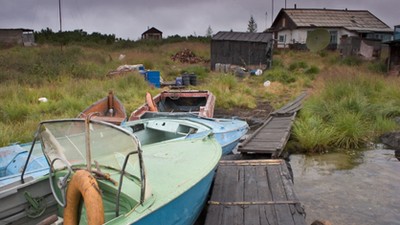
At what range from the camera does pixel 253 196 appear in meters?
5.35

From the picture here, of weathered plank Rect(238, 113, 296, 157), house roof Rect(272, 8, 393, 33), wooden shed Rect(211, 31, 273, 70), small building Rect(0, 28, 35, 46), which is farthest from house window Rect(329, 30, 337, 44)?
small building Rect(0, 28, 35, 46)

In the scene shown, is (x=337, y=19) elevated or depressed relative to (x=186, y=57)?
elevated

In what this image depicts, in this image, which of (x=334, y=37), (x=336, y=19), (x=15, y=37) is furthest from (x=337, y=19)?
(x=15, y=37)

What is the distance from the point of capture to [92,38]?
41.0m

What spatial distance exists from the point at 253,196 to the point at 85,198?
118 inches

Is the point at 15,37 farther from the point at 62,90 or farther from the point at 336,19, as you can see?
the point at 336,19

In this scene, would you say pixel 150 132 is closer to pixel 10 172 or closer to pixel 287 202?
pixel 10 172

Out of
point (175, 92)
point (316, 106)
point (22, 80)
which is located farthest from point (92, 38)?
point (316, 106)

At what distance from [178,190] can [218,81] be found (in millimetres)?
13145

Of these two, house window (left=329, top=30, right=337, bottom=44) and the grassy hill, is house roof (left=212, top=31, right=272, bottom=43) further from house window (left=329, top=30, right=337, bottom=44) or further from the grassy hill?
house window (left=329, top=30, right=337, bottom=44)

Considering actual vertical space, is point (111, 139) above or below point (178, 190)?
above

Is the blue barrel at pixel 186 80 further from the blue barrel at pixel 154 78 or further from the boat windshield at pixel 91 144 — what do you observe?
the boat windshield at pixel 91 144

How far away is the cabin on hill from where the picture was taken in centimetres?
3581

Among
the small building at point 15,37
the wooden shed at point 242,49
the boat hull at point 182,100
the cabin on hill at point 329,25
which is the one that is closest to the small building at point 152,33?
the small building at point 15,37
